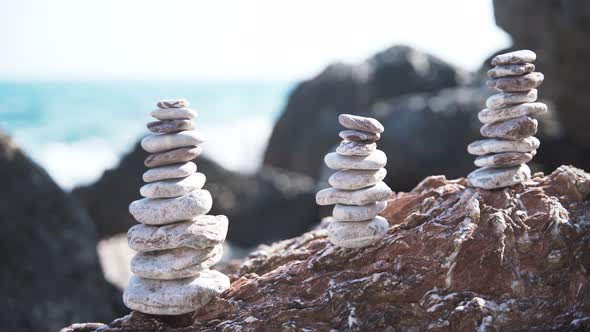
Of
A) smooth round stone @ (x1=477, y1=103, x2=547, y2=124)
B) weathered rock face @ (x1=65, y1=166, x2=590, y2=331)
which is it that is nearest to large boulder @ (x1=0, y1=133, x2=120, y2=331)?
weathered rock face @ (x1=65, y1=166, x2=590, y2=331)

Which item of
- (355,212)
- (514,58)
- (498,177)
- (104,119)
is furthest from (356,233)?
(104,119)

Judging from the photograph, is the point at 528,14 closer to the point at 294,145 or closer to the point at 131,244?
the point at 131,244

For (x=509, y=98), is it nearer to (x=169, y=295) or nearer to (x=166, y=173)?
(x=166, y=173)

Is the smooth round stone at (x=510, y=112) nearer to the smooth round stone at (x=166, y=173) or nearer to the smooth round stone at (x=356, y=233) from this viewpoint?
the smooth round stone at (x=356, y=233)

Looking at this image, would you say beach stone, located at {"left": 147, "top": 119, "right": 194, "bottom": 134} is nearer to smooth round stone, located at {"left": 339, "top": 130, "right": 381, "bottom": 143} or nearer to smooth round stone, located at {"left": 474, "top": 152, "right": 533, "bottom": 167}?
smooth round stone, located at {"left": 339, "top": 130, "right": 381, "bottom": 143}

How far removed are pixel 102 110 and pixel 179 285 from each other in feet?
129

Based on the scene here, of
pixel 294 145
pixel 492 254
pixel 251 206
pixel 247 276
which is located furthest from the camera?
pixel 294 145

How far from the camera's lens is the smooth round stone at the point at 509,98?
356 cm

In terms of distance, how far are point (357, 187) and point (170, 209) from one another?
3.16 feet

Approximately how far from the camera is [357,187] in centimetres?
340

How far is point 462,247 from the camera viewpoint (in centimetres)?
325

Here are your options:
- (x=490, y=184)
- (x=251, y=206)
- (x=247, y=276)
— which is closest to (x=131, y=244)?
(x=247, y=276)

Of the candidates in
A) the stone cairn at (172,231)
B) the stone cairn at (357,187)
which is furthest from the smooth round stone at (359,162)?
the stone cairn at (172,231)

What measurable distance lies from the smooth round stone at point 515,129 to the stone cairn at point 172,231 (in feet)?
5.17
